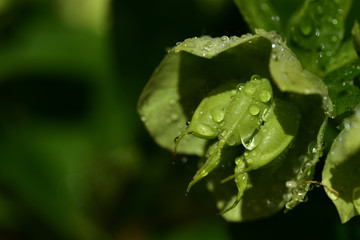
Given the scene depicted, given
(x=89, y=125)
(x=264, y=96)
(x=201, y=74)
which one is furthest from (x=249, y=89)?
(x=89, y=125)

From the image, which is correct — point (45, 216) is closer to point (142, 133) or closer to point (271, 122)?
point (142, 133)

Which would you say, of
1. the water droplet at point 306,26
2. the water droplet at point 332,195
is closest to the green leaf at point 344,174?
the water droplet at point 332,195

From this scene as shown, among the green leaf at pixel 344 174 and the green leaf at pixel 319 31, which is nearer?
the green leaf at pixel 344 174

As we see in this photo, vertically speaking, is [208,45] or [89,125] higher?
[208,45]

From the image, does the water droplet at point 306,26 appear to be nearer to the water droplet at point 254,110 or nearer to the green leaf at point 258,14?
the green leaf at point 258,14

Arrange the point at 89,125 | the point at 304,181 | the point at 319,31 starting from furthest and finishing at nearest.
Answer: the point at 89,125 → the point at 319,31 → the point at 304,181

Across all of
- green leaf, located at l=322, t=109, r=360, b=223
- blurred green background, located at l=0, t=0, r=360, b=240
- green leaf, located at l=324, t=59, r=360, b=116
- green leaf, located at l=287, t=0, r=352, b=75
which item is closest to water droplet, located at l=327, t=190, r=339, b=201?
green leaf, located at l=322, t=109, r=360, b=223

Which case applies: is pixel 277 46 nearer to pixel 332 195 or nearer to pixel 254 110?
pixel 254 110

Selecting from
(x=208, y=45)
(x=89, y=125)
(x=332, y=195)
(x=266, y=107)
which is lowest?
(x=89, y=125)
